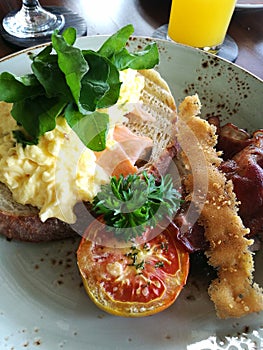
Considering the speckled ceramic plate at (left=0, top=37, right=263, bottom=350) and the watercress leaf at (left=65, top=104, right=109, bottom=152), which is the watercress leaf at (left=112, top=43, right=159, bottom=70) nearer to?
the watercress leaf at (left=65, top=104, right=109, bottom=152)

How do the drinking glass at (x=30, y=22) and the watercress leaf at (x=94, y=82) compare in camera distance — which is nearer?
the watercress leaf at (x=94, y=82)

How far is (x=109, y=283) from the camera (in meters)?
1.71

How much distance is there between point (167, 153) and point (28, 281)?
2.76 feet

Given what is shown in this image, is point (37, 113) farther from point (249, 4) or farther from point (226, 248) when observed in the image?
point (249, 4)

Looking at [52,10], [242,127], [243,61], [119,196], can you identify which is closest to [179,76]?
[242,127]

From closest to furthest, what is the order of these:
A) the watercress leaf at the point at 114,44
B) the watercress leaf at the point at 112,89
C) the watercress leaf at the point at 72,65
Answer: the watercress leaf at the point at 72,65 → the watercress leaf at the point at 112,89 → the watercress leaf at the point at 114,44

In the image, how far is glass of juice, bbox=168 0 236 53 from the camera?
2.80m

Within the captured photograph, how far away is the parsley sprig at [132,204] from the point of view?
5.95 ft

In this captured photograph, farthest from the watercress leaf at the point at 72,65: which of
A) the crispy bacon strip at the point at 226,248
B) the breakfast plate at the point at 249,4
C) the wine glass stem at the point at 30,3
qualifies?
the breakfast plate at the point at 249,4

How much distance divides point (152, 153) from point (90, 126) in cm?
50

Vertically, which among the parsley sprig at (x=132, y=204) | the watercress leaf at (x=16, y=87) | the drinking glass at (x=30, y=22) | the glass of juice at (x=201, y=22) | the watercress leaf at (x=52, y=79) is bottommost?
the drinking glass at (x=30, y=22)

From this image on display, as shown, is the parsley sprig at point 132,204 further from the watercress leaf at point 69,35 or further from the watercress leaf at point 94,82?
the watercress leaf at point 69,35

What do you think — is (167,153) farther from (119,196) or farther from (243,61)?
(243,61)

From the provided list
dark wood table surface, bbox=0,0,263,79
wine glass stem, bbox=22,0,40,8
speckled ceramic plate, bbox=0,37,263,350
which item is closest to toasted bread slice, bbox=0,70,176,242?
speckled ceramic plate, bbox=0,37,263,350
